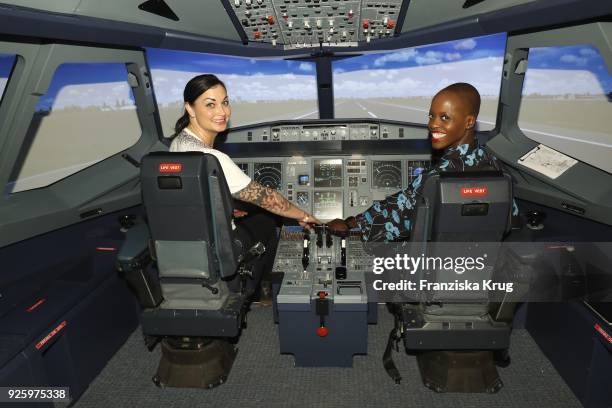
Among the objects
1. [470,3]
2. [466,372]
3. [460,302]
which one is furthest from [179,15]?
[466,372]

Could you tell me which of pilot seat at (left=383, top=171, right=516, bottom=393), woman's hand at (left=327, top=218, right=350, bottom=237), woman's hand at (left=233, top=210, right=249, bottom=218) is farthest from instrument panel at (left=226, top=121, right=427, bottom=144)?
pilot seat at (left=383, top=171, right=516, bottom=393)

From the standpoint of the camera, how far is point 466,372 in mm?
1924

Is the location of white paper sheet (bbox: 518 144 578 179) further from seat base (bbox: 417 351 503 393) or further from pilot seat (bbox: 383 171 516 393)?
seat base (bbox: 417 351 503 393)

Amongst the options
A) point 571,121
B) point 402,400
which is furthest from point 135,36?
point 571,121

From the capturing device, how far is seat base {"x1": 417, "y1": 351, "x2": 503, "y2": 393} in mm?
1918

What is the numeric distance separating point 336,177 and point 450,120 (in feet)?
4.44

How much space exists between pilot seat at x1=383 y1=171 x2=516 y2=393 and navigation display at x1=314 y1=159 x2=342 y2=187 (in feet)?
4.06

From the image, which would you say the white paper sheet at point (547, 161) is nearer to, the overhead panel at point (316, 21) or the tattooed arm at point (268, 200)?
the overhead panel at point (316, 21)

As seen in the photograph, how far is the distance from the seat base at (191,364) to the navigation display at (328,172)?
4.58ft

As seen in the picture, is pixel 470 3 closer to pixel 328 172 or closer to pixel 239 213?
pixel 328 172

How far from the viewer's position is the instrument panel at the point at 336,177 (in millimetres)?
2857

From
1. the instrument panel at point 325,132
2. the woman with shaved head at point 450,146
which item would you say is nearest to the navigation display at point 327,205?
the instrument panel at point 325,132

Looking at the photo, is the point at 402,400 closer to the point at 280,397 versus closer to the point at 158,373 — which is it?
the point at 280,397

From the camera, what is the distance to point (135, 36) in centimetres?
231
